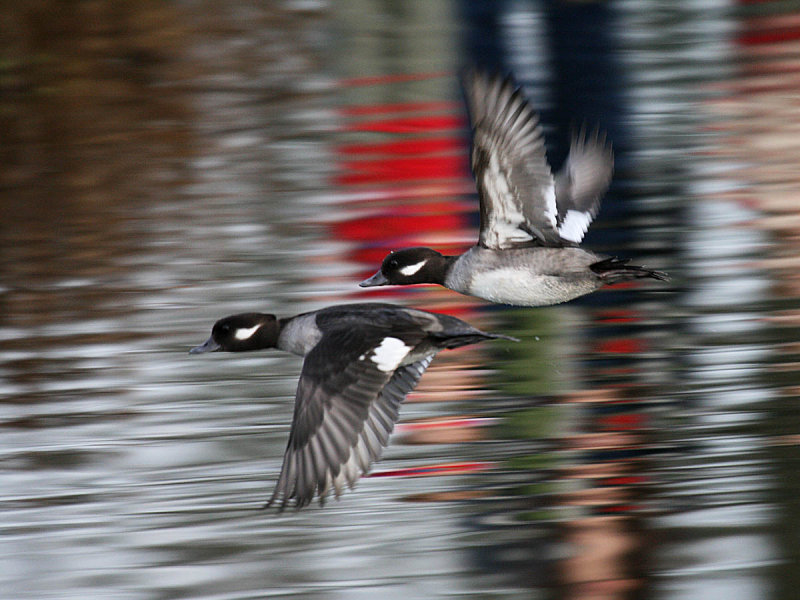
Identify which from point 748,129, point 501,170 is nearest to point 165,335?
point 501,170

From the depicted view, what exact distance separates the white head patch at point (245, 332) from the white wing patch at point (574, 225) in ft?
3.45

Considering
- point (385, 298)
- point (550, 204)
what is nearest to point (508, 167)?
point (550, 204)

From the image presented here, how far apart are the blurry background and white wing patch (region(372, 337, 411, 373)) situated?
72 cm

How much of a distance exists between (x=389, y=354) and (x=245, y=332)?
2.24 ft

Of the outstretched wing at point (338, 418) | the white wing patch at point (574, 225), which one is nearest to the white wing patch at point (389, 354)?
the outstretched wing at point (338, 418)

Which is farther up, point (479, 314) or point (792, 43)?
point (792, 43)

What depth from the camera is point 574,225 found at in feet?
14.0

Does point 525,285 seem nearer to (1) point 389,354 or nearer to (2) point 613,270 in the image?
(2) point 613,270

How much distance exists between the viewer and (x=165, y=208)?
625 cm

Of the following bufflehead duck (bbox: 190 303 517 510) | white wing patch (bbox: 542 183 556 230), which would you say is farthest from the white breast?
bufflehead duck (bbox: 190 303 517 510)

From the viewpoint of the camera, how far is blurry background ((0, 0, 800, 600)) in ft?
12.4

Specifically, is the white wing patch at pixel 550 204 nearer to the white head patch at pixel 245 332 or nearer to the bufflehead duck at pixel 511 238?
the bufflehead duck at pixel 511 238

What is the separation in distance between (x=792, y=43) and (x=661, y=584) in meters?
5.07

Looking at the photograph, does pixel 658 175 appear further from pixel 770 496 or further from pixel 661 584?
pixel 661 584
